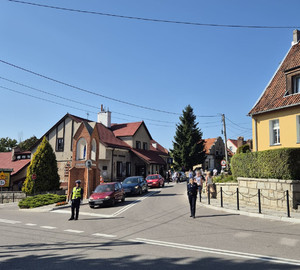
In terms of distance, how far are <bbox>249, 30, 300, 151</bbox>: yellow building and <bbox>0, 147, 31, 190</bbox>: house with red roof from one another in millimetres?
25381

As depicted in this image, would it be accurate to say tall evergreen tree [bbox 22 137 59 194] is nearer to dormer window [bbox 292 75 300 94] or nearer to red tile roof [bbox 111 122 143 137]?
red tile roof [bbox 111 122 143 137]

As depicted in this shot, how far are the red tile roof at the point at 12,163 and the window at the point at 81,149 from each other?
16.3 meters

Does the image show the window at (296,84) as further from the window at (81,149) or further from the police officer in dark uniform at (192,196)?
the window at (81,149)

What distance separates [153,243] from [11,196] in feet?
72.1

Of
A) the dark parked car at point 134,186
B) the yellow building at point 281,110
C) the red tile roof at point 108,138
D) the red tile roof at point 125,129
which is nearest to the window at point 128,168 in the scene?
the red tile roof at point 108,138

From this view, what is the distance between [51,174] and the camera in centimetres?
2614

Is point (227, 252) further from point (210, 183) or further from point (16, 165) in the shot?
point (16, 165)

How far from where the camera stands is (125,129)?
39.5 m

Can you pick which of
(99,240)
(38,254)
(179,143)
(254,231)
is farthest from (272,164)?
(179,143)

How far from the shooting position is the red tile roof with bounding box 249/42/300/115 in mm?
18031

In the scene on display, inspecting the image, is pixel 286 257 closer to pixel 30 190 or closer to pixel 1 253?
pixel 1 253

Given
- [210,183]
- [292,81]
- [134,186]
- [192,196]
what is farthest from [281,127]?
[134,186]

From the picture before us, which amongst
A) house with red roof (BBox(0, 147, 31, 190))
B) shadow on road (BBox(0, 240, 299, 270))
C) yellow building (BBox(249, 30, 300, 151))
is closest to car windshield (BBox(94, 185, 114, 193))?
shadow on road (BBox(0, 240, 299, 270))

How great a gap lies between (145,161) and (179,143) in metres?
14.7
